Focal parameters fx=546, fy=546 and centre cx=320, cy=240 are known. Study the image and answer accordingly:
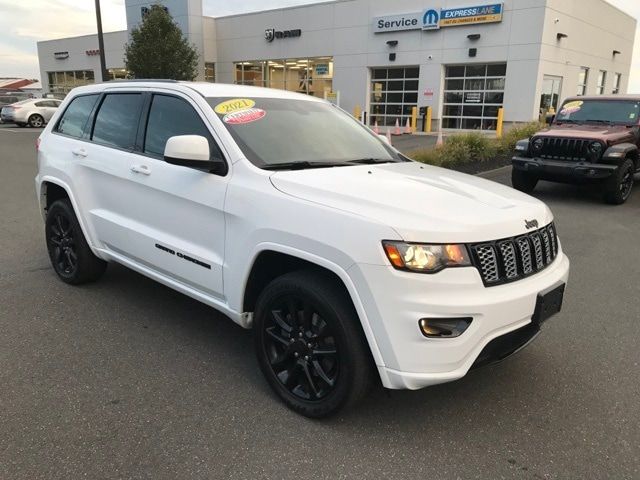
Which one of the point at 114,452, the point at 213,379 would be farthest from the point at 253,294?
the point at 114,452

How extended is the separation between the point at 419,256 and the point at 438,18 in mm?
26340

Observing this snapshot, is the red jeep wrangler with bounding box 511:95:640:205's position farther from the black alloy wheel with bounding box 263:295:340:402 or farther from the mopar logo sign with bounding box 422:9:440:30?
the mopar logo sign with bounding box 422:9:440:30

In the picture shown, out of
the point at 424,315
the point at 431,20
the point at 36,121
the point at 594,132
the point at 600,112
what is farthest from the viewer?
the point at 36,121

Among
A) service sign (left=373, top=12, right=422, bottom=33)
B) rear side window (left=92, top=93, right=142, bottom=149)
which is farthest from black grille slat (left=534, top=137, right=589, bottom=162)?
service sign (left=373, top=12, right=422, bottom=33)

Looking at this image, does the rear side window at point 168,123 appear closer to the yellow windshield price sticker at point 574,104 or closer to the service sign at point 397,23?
the yellow windshield price sticker at point 574,104

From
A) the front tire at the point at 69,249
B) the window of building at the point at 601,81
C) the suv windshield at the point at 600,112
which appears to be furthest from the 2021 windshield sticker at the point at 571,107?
the window of building at the point at 601,81

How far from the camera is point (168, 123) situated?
396 cm

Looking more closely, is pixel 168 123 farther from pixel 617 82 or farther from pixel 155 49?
pixel 617 82

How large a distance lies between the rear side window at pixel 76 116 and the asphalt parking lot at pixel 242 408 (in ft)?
4.88

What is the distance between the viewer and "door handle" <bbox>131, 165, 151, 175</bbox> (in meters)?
3.89

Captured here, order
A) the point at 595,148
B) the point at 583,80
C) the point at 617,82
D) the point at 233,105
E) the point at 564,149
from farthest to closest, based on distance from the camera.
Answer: the point at 617,82, the point at 583,80, the point at 564,149, the point at 595,148, the point at 233,105

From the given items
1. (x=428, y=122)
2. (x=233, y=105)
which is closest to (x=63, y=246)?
(x=233, y=105)

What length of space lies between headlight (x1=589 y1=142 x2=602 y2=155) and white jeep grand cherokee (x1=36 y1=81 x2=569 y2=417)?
→ 6.34 meters

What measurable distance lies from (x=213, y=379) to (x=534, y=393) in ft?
6.58
